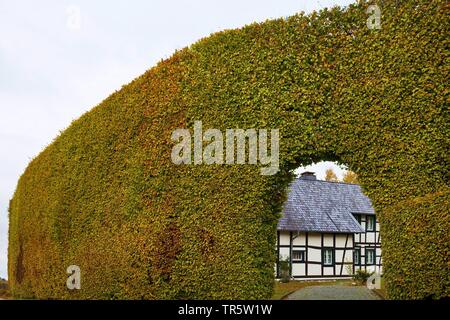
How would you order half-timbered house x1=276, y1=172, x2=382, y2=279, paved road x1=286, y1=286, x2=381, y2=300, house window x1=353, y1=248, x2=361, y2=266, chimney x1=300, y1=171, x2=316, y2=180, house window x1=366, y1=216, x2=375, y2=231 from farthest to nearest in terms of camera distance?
house window x1=366, y1=216, x2=375, y2=231
chimney x1=300, y1=171, x2=316, y2=180
house window x1=353, y1=248, x2=361, y2=266
half-timbered house x1=276, y1=172, x2=382, y2=279
paved road x1=286, y1=286, x2=381, y2=300

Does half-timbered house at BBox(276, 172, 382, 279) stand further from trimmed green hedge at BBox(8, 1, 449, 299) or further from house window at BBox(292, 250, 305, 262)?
trimmed green hedge at BBox(8, 1, 449, 299)

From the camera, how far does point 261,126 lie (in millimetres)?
9773

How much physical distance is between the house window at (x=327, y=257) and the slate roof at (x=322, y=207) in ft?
3.92

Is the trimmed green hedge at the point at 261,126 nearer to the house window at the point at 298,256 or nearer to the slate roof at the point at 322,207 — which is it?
the slate roof at the point at 322,207

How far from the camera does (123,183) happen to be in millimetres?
12414

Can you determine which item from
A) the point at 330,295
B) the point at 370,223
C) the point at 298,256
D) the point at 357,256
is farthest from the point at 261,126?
the point at 370,223

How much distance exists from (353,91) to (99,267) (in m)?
7.63

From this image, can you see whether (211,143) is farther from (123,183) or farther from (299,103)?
(123,183)

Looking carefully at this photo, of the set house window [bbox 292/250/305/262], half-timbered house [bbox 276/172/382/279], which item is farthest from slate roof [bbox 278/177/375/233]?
house window [bbox 292/250/305/262]

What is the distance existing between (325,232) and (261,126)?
1932cm

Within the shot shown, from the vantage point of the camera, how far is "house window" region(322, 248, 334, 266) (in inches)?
1095

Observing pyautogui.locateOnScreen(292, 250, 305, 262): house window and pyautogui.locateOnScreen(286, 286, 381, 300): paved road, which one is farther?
pyautogui.locateOnScreen(292, 250, 305, 262): house window

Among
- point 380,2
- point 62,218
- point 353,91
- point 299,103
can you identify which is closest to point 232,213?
point 299,103

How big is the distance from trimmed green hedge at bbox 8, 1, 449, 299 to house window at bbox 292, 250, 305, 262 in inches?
585
